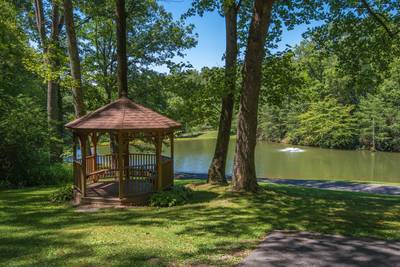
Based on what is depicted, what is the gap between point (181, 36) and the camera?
19641 mm

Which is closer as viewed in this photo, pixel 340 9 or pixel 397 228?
pixel 397 228

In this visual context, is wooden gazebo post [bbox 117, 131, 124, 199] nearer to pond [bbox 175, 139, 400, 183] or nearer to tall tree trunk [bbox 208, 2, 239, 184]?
tall tree trunk [bbox 208, 2, 239, 184]

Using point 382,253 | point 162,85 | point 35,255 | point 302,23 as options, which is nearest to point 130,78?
point 162,85

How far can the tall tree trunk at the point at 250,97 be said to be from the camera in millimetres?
8914

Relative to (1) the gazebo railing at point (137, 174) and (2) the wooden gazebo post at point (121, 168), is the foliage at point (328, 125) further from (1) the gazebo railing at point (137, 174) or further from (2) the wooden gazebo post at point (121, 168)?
(2) the wooden gazebo post at point (121, 168)

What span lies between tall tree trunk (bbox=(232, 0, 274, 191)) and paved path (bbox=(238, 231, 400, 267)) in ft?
11.5

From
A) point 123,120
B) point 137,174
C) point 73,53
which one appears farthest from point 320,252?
point 73,53

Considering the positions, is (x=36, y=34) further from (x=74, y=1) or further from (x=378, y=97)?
(x=378, y=97)

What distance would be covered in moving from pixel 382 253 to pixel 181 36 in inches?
657

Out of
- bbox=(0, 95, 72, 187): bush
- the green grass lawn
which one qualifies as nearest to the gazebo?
the green grass lawn

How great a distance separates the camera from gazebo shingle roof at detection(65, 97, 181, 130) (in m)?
8.66

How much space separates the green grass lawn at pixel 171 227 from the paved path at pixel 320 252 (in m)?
0.30

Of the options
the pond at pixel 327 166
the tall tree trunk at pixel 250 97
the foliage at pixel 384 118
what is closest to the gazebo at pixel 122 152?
the tall tree trunk at pixel 250 97

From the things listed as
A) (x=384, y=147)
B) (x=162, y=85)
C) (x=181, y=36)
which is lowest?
(x=384, y=147)
